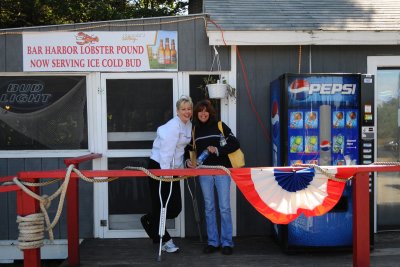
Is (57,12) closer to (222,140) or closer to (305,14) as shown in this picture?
(305,14)

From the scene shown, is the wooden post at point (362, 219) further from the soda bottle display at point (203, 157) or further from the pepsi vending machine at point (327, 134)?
the soda bottle display at point (203, 157)

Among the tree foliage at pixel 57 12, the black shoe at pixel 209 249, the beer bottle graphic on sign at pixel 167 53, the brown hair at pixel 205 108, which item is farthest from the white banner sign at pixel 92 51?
the tree foliage at pixel 57 12

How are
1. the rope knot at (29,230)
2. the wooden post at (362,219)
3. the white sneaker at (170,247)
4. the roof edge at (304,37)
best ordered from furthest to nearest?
the roof edge at (304,37) → the white sneaker at (170,247) → the wooden post at (362,219) → the rope knot at (29,230)

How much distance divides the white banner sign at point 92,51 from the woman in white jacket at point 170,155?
1.00 metres

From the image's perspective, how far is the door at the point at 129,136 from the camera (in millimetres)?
5797

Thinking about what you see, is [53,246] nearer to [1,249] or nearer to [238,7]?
[1,249]

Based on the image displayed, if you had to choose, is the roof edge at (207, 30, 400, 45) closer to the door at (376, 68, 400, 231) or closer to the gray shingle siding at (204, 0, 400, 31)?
the gray shingle siding at (204, 0, 400, 31)

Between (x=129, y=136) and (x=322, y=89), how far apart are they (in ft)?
7.61

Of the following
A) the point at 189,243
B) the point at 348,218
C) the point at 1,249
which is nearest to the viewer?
the point at 348,218

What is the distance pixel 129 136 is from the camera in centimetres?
583

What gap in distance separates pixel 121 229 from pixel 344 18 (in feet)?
12.1

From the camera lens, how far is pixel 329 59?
5.82 m

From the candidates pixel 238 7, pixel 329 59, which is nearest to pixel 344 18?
pixel 329 59

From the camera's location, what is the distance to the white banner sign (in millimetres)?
5676
